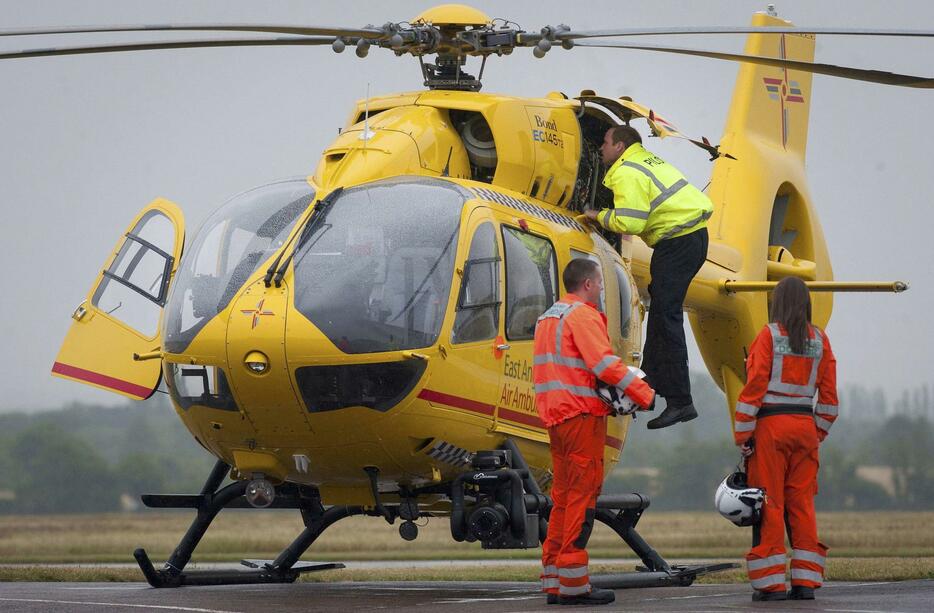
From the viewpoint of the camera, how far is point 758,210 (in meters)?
13.9

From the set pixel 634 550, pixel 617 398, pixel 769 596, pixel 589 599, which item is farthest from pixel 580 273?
pixel 634 550

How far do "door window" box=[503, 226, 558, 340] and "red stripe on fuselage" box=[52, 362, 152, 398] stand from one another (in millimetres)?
2621

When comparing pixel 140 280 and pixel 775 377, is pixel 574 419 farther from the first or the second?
pixel 140 280

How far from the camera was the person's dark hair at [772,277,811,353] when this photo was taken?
8.45 meters

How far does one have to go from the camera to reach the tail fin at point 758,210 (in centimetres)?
1326

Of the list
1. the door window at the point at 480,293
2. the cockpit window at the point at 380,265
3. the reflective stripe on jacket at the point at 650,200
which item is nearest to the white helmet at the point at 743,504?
the door window at the point at 480,293

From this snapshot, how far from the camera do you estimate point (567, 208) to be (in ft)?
35.9

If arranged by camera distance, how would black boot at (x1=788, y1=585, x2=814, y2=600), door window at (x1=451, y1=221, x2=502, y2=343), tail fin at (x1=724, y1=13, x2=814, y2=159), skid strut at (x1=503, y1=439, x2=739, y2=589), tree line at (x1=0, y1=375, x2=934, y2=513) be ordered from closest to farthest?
black boot at (x1=788, y1=585, x2=814, y2=600) → door window at (x1=451, y1=221, x2=502, y2=343) → skid strut at (x1=503, y1=439, x2=739, y2=589) → tail fin at (x1=724, y1=13, x2=814, y2=159) → tree line at (x1=0, y1=375, x2=934, y2=513)

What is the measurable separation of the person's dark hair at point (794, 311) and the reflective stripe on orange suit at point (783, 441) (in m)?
0.05

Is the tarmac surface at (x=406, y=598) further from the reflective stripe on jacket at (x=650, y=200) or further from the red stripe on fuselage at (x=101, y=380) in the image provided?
the reflective stripe on jacket at (x=650, y=200)

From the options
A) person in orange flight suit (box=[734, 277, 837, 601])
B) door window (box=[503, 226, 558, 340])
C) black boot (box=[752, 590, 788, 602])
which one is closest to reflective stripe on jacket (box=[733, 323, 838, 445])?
person in orange flight suit (box=[734, 277, 837, 601])

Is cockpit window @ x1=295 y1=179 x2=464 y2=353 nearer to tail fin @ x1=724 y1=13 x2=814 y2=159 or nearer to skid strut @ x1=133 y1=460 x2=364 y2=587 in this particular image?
skid strut @ x1=133 y1=460 x2=364 y2=587

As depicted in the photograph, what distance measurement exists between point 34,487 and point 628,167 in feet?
52.6

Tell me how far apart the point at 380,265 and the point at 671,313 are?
2.56 metres
